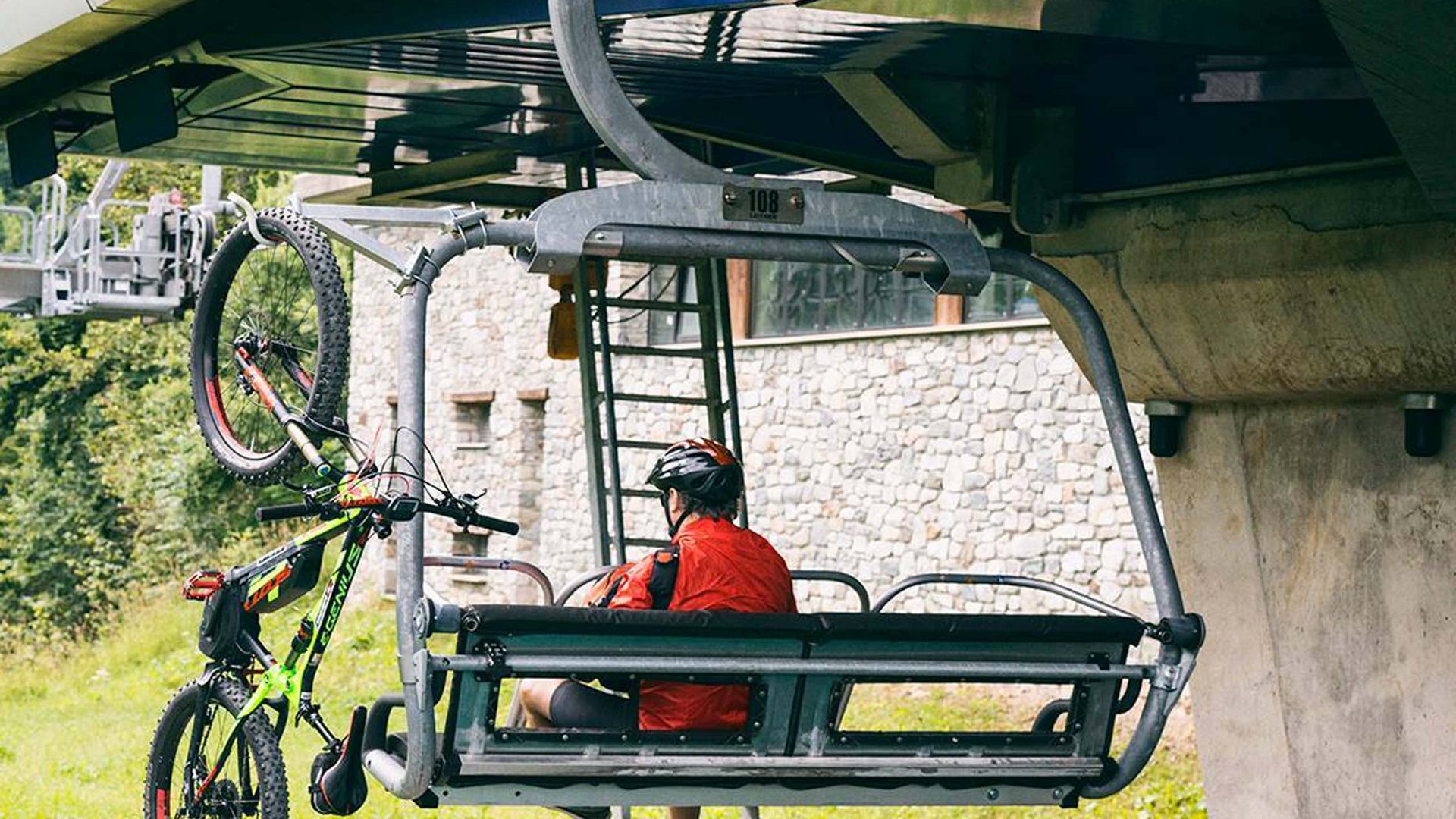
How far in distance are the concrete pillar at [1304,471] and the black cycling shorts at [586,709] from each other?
310 centimetres

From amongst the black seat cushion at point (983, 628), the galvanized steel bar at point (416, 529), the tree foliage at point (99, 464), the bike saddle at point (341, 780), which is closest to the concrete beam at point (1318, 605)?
the black seat cushion at point (983, 628)

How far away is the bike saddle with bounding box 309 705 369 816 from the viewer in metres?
6.16

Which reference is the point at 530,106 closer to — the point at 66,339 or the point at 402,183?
the point at 402,183

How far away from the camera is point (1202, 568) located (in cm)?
868

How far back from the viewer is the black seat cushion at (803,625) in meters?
5.13

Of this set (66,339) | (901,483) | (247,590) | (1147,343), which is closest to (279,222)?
(247,590)

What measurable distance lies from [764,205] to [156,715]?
1498 centimetres

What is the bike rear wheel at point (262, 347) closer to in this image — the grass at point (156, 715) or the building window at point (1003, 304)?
the grass at point (156, 715)

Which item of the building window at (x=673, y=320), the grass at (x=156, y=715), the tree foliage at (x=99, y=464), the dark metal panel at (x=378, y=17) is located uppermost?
the dark metal panel at (x=378, y=17)

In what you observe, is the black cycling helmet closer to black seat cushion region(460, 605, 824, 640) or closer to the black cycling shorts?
the black cycling shorts

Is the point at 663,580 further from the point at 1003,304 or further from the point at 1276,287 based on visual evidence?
the point at 1003,304

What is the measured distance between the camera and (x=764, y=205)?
527 cm

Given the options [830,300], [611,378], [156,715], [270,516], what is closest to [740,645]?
[270,516]

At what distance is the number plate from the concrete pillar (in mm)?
2826
